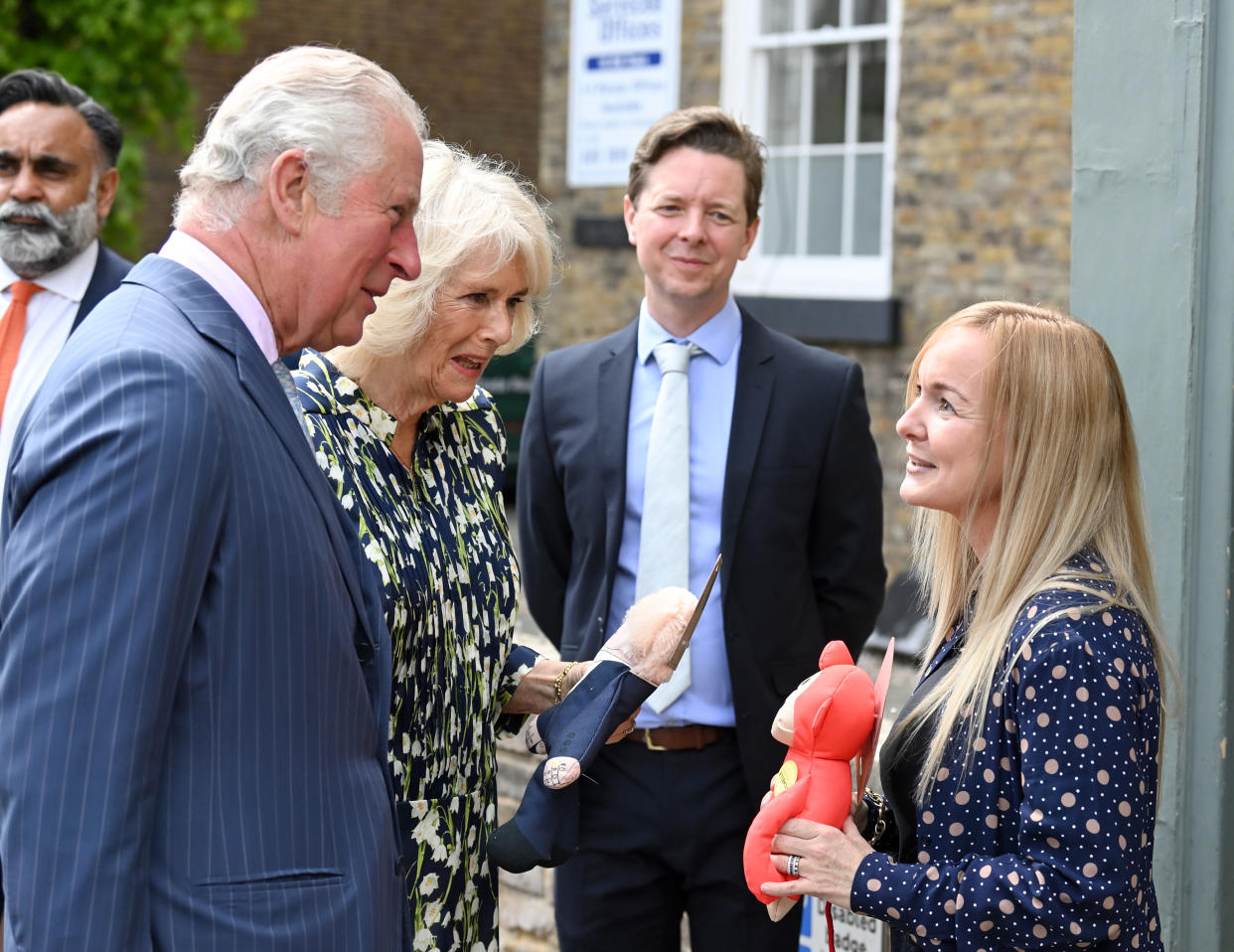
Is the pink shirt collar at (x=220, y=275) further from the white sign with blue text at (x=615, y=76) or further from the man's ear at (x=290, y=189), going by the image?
the white sign with blue text at (x=615, y=76)

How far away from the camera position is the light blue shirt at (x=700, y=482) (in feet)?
10.0

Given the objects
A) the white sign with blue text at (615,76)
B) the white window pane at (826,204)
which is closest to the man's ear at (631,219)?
the white sign with blue text at (615,76)

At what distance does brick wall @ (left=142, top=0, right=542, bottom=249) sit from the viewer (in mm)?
14445

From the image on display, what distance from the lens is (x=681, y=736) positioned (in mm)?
3031

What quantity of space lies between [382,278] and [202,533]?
0.48 metres

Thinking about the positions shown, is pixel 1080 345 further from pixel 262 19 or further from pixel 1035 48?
pixel 262 19

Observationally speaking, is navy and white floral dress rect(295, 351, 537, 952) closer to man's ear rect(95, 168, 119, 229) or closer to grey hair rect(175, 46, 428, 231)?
grey hair rect(175, 46, 428, 231)

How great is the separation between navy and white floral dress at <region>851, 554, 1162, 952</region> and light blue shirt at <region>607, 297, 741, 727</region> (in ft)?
3.44

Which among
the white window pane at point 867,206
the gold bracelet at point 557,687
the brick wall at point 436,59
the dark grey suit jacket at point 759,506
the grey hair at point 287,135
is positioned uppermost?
the brick wall at point 436,59

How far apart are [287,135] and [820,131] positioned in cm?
709

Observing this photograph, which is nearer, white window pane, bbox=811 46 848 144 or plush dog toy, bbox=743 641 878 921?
plush dog toy, bbox=743 641 878 921

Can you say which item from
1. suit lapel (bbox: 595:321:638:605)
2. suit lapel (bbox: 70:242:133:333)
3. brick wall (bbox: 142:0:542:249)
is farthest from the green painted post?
brick wall (bbox: 142:0:542:249)

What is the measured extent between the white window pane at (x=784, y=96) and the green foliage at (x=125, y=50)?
394 cm

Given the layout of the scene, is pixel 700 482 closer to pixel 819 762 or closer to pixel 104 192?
pixel 819 762
